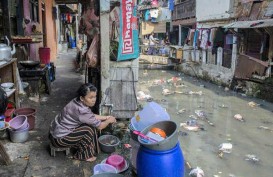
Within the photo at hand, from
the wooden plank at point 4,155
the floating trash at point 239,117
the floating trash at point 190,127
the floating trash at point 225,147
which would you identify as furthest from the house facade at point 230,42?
the wooden plank at point 4,155

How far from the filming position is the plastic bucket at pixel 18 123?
182 inches

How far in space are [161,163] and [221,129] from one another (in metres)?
5.97

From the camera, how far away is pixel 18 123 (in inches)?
189

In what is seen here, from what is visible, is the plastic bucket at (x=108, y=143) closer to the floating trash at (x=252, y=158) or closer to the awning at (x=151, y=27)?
the floating trash at (x=252, y=158)

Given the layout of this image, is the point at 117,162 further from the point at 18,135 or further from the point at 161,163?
the point at 18,135

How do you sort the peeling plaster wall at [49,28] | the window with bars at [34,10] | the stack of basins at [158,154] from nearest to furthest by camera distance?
the stack of basins at [158,154]
the window with bars at [34,10]
the peeling plaster wall at [49,28]

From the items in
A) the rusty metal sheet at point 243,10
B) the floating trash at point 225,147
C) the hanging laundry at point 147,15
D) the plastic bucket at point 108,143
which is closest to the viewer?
the plastic bucket at point 108,143

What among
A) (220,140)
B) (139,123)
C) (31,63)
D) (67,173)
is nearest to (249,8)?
(220,140)

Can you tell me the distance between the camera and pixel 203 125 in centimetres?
882

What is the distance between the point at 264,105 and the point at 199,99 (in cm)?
280

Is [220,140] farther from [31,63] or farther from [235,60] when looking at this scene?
[235,60]

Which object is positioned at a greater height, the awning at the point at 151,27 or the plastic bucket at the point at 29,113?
the awning at the point at 151,27

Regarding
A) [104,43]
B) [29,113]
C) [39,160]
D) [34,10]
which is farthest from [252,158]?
[34,10]

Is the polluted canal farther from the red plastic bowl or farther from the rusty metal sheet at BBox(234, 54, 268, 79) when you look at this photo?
the red plastic bowl
